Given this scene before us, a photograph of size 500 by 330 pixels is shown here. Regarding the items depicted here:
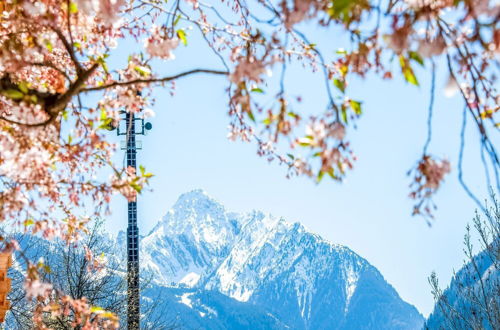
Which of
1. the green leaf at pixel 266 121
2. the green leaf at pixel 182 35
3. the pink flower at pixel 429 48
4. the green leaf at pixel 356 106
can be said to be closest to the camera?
the pink flower at pixel 429 48

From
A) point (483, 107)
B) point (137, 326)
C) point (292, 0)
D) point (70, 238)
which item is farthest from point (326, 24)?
point (137, 326)

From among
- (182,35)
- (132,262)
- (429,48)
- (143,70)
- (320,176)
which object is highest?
(132,262)

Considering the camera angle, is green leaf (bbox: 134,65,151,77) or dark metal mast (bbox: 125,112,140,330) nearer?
green leaf (bbox: 134,65,151,77)

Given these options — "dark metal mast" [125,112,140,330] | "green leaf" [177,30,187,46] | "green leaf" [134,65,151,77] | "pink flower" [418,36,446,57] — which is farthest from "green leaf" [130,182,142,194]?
"dark metal mast" [125,112,140,330]

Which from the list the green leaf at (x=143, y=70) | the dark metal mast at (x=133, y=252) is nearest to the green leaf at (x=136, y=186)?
the green leaf at (x=143, y=70)

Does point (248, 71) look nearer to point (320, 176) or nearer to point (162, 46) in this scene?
point (320, 176)

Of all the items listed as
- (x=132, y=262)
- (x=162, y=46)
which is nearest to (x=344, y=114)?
(x=162, y=46)

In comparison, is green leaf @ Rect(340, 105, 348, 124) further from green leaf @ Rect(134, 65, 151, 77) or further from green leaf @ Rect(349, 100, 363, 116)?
green leaf @ Rect(134, 65, 151, 77)

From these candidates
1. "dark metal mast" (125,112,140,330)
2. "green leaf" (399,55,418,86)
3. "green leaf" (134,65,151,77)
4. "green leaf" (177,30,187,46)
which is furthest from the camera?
"dark metal mast" (125,112,140,330)

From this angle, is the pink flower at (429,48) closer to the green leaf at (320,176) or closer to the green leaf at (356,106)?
the green leaf at (356,106)

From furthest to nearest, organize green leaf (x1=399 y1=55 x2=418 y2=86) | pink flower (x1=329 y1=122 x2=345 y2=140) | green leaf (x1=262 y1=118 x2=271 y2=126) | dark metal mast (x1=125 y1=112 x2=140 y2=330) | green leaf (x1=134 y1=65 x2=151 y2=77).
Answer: dark metal mast (x1=125 y1=112 x2=140 y2=330)
green leaf (x1=134 y1=65 x2=151 y2=77)
green leaf (x1=262 y1=118 x2=271 y2=126)
pink flower (x1=329 y1=122 x2=345 y2=140)
green leaf (x1=399 y1=55 x2=418 y2=86)

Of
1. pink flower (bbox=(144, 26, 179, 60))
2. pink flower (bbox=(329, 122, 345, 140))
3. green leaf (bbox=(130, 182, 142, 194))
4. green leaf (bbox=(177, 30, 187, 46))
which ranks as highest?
green leaf (bbox=(177, 30, 187, 46))

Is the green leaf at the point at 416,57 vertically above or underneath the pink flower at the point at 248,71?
underneath

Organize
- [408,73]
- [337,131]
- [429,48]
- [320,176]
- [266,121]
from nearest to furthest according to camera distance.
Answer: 1. [429,48]
2. [408,73]
3. [337,131]
4. [320,176]
5. [266,121]
